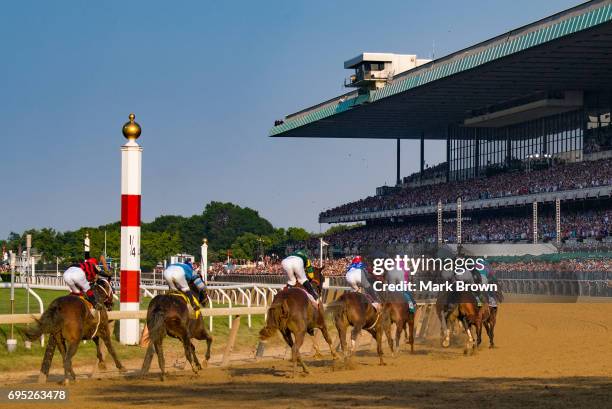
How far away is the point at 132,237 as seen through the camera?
63.2 ft

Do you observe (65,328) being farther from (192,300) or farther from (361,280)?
(361,280)

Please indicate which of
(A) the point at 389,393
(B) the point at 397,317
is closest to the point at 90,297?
(A) the point at 389,393

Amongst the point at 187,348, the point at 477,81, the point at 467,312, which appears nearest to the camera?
the point at 187,348

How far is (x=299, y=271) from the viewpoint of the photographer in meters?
16.4

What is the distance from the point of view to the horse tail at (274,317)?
1553 cm

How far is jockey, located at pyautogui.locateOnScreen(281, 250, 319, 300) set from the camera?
1634cm

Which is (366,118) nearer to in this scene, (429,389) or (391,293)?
(391,293)

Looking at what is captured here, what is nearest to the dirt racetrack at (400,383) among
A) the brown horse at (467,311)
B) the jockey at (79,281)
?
the brown horse at (467,311)

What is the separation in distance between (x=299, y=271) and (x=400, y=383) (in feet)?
8.56

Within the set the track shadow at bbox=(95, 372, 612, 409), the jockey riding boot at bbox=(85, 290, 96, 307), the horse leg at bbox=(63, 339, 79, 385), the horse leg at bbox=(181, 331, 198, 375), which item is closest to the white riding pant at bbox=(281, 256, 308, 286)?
the horse leg at bbox=(181, 331, 198, 375)

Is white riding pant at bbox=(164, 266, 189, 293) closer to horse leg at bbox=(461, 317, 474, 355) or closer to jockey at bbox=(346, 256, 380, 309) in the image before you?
jockey at bbox=(346, 256, 380, 309)

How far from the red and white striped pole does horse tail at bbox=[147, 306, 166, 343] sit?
4222 mm

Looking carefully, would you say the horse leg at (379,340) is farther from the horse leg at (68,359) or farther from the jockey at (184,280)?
the horse leg at (68,359)

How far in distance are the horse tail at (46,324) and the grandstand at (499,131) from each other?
101 ft
